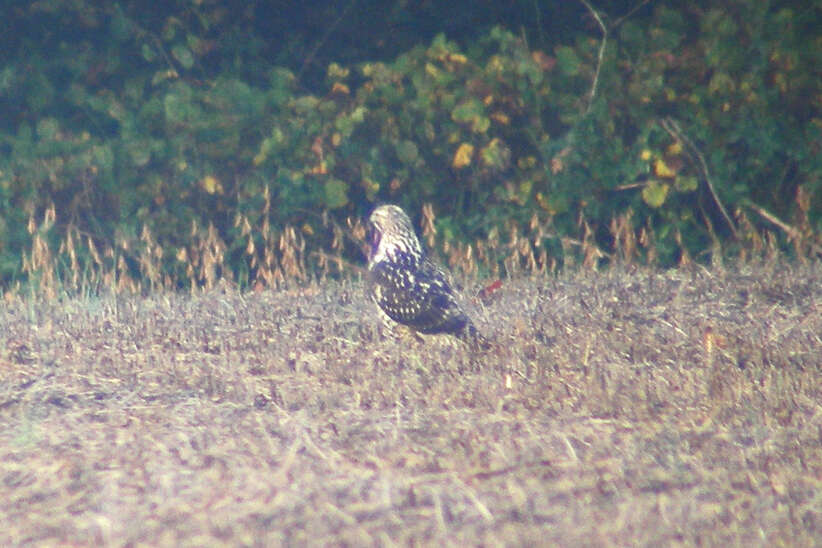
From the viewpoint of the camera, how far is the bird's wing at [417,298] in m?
5.18

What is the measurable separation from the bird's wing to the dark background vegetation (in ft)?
5.38

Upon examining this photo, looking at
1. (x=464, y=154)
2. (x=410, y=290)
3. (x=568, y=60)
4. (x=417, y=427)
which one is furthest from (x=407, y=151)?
(x=417, y=427)

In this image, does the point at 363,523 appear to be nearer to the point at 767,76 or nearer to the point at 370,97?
the point at 370,97

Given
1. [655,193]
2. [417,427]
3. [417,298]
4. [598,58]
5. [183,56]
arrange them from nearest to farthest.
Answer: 1. [417,427]
2. [417,298]
3. [183,56]
4. [655,193]
5. [598,58]

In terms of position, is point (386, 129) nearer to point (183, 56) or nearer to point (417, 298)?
point (183, 56)

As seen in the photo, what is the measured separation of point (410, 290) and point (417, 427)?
1599 mm

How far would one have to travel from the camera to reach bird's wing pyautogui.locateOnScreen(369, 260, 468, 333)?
5.18 meters

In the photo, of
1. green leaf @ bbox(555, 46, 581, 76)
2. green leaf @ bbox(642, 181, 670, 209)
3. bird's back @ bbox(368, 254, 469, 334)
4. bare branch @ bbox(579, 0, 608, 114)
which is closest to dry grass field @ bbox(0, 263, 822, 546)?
bird's back @ bbox(368, 254, 469, 334)

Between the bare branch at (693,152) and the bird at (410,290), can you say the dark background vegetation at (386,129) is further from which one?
the bird at (410,290)

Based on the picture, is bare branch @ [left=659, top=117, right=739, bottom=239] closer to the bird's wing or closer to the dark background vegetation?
the dark background vegetation

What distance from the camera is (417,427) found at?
3.77 m

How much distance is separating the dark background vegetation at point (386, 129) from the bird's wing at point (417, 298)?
5.38ft

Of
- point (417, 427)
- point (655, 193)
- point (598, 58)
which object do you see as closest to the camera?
point (417, 427)

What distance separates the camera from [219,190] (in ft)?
24.1
